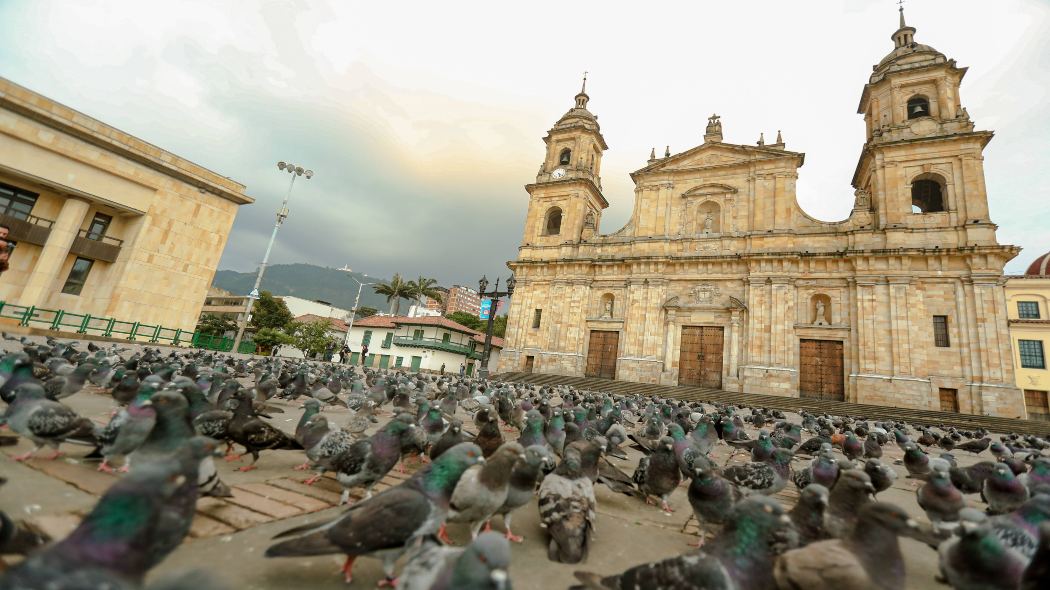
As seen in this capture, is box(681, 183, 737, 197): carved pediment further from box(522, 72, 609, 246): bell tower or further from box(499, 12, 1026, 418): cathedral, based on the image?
box(522, 72, 609, 246): bell tower

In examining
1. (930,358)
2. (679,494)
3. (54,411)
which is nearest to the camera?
(54,411)

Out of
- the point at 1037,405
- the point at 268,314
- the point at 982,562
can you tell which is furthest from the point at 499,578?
the point at 268,314

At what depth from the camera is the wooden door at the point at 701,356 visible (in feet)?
87.6

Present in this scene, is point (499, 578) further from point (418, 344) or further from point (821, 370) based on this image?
point (418, 344)

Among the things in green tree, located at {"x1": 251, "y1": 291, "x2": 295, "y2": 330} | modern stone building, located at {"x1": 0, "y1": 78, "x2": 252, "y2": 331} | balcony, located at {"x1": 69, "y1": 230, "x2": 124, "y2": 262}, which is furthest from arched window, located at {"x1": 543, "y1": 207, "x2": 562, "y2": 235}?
green tree, located at {"x1": 251, "y1": 291, "x2": 295, "y2": 330}

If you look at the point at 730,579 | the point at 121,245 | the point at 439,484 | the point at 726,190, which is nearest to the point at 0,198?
the point at 121,245

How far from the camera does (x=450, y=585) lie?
5.98 feet

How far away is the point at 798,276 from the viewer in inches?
1015

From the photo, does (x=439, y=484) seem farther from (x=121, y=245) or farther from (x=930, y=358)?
(x=121, y=245)

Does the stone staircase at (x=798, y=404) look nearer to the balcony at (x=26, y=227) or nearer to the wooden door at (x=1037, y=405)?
the wooden door at (x=1037, y=405)

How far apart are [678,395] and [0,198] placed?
144ft

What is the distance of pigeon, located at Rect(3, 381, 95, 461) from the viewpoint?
3.66 meters

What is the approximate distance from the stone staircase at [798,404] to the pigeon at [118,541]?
24621 millimetres

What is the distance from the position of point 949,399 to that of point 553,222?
91.9 feet
